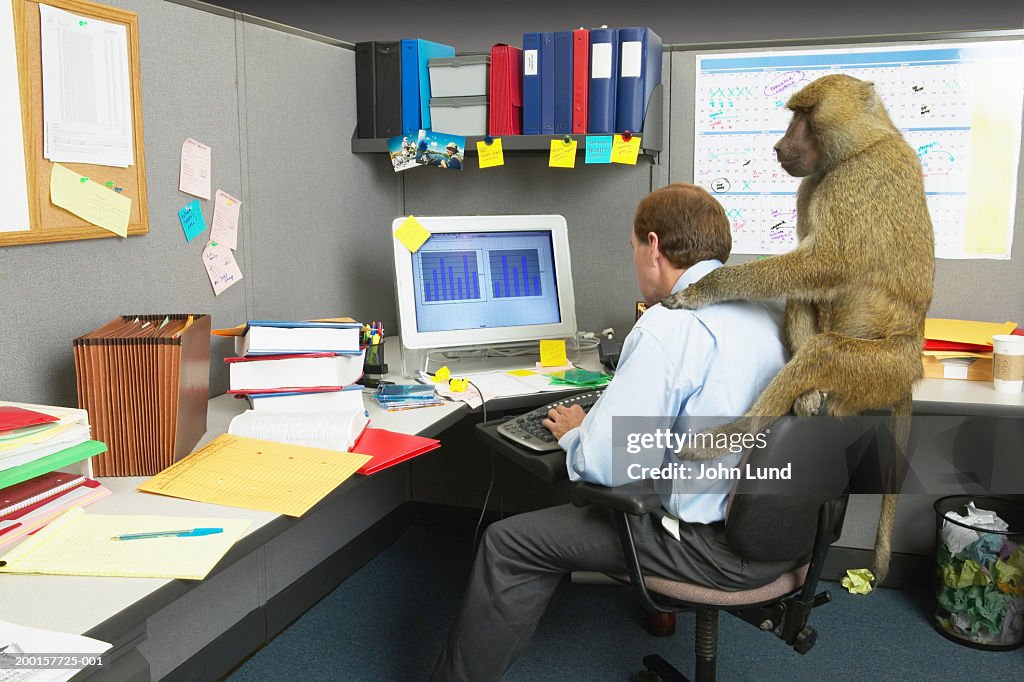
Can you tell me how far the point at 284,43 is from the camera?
2199 mm

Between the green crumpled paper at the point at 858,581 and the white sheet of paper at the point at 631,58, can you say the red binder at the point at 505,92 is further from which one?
the green crumpled paper at the point at 858,581

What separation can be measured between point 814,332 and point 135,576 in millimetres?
1275

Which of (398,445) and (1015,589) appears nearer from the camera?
(398,445)

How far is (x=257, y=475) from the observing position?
4.77ft

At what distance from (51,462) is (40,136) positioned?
62cm

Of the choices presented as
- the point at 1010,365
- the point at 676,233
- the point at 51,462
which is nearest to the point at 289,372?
the point at 51,462

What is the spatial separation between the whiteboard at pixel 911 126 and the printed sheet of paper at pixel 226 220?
1.30 meters

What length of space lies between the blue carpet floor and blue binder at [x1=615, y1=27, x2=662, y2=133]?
1.35m

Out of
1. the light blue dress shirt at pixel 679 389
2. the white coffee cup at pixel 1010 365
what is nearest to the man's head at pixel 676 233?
the light blue dress shirt at pixel 679 389

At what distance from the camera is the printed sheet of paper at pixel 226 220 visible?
2.00 meters

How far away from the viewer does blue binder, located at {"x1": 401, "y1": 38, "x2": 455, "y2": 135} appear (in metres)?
2.44

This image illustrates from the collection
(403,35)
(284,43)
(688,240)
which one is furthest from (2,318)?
(403,35)

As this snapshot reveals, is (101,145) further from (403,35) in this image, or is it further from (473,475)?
(403,35)

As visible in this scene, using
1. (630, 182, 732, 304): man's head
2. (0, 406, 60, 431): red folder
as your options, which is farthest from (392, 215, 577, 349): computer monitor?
(0, 406, 60, 431): red folder
